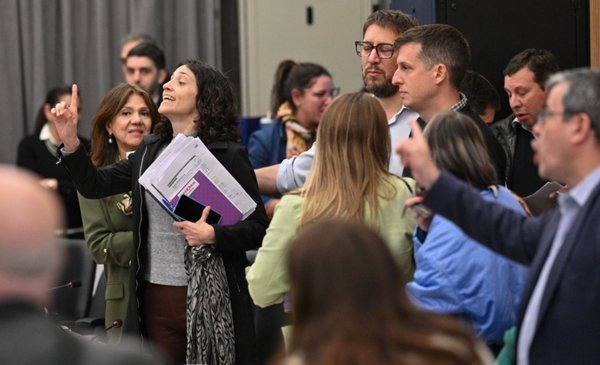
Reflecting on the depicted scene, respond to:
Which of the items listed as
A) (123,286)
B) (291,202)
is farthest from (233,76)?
(291,202)

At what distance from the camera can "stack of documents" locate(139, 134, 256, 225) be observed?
4227 millimetres

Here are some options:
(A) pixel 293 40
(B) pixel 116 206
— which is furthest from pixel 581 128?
(A) pixel 293 40

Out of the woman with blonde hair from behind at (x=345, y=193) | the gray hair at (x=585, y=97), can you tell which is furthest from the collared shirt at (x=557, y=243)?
the woman with blonde hair from behind at (x=345, y=193)

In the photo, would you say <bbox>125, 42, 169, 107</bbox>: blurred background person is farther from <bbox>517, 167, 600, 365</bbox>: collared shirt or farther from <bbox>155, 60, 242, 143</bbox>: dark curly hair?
<bbox>517, 167, 600, 365</bbox>: collared shirt

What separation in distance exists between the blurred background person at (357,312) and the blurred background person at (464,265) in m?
1.10

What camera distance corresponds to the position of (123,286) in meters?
4.77

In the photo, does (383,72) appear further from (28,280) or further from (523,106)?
(28,280)

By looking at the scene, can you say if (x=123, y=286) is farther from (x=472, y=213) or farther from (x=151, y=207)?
(x=472, y=213)

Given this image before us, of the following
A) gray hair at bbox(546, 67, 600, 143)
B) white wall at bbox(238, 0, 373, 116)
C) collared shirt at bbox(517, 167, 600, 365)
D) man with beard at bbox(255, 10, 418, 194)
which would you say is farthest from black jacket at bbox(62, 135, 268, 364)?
white wall at bbox(238, 0, 373, 116)

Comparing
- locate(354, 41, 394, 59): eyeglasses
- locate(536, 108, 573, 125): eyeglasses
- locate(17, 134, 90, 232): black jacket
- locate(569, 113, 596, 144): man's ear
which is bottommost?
locate(17, 134, 90, 232): black jacket

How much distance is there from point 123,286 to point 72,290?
94cm

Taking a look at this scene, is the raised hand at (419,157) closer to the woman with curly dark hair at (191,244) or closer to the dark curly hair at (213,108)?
the woman with curly dark hair at (191,244)

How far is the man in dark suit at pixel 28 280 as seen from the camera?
77.9 inches

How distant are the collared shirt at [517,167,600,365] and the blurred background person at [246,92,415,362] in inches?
28.6
